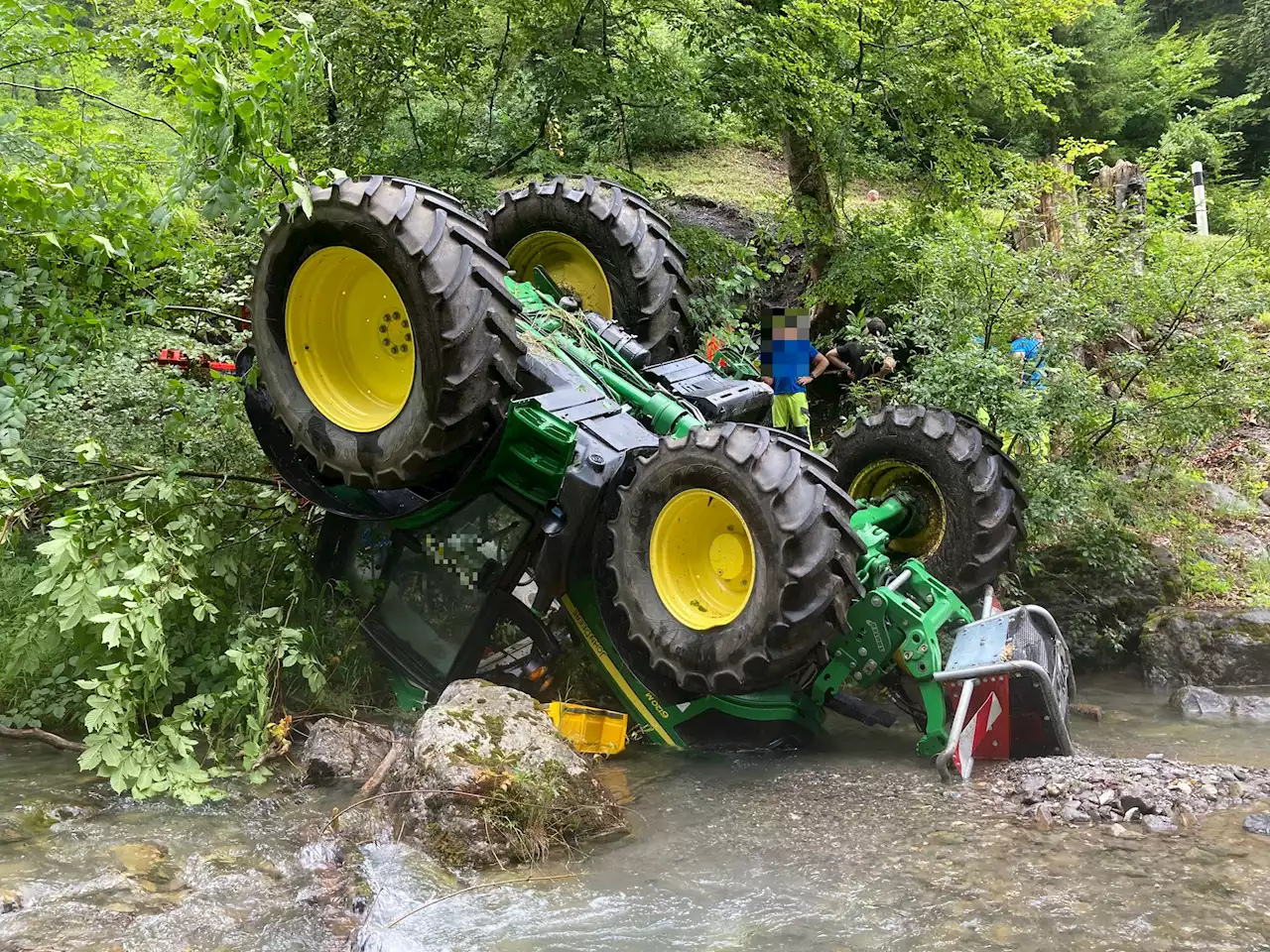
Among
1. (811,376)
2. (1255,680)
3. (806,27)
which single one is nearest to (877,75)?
(806,27)

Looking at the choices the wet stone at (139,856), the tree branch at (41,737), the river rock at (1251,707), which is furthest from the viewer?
the river rock at (1251,707)

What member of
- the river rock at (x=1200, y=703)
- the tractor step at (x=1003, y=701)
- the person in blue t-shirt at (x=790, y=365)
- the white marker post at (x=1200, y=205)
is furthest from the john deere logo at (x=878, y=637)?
the white marker post at (x=1200, y=205)

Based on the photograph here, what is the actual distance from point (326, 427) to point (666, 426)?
1.65 metres

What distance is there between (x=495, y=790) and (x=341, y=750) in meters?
1.22

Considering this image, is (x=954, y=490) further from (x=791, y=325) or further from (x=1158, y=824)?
(x=791, y=325)

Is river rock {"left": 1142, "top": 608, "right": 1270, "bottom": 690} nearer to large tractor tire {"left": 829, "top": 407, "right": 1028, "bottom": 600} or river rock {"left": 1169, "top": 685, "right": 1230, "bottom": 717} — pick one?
river rock {"left": 1169, "top": 685, "right": 1230, "bottom": 717}

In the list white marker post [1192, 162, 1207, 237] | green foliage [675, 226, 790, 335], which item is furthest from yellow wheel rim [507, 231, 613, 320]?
white marker post [1192, 162, 1207, 237]

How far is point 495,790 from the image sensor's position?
3.52 metres

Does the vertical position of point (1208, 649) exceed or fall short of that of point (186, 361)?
it falls short

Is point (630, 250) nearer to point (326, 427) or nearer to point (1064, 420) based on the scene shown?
point (326, 427)

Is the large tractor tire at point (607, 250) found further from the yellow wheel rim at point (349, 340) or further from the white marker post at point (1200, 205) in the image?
the white marker post at point (1200, 205)

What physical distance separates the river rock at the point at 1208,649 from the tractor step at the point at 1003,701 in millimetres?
2011

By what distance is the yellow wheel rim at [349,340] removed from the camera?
179 inches

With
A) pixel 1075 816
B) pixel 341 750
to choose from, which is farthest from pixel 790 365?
pixel 1075 816
